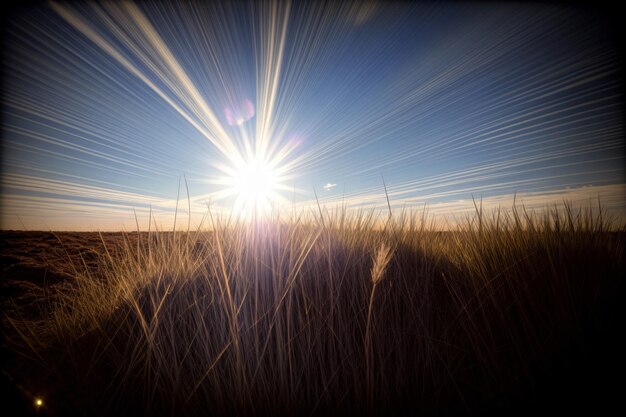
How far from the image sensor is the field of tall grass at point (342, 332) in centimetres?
96

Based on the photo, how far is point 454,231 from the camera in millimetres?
2129

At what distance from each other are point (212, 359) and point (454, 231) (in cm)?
205

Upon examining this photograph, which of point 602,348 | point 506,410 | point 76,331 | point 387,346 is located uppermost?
point 76,331

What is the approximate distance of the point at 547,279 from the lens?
4.39 feet

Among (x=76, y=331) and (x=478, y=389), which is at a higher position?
(x=76, y=331)

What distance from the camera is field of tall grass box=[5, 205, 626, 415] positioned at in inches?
37.7

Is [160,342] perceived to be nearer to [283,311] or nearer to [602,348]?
[283,311]

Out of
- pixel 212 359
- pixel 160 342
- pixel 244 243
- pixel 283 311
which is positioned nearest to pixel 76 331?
pixel 160 342

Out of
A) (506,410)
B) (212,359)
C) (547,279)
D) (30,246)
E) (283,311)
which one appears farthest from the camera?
(30,246)

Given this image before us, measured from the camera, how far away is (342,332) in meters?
1.11

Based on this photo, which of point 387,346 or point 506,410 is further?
point 387,346

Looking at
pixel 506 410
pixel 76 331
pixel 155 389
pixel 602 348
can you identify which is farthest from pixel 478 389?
pixel 76 331

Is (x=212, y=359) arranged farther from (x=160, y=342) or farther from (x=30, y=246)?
(x=30, y=246)

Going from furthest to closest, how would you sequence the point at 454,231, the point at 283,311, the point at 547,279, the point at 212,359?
1. the point at 454,231
2. the point at 547,279
3. the point at 283,311
4. the point at 212,359
